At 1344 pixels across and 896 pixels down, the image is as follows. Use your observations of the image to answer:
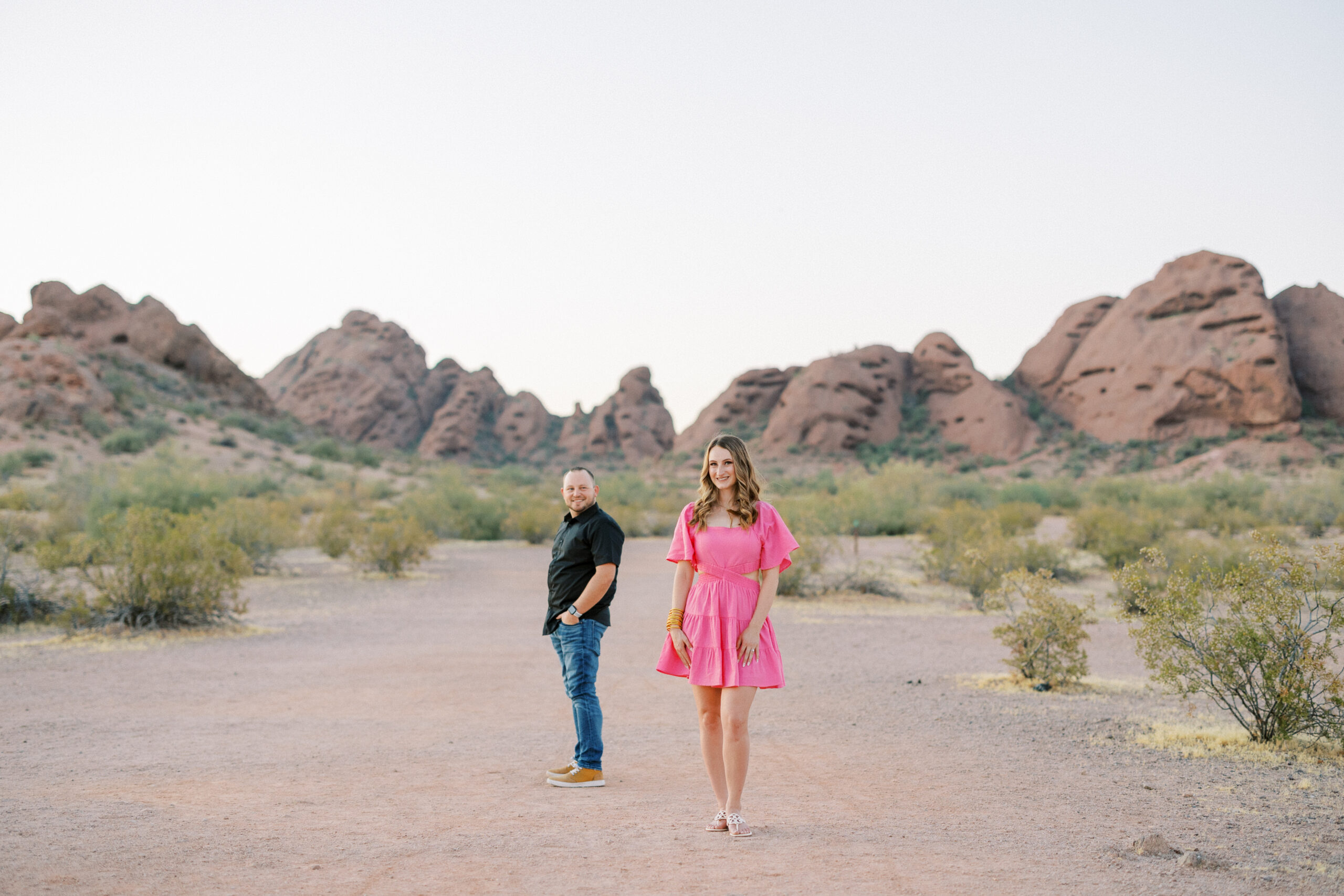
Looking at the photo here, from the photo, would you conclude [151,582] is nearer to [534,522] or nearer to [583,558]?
[583,558]

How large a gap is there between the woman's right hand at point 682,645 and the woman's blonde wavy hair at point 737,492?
52 cm

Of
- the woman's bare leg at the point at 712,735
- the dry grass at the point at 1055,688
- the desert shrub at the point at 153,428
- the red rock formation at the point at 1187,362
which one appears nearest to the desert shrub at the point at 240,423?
the desert shrub at the point at 153,428

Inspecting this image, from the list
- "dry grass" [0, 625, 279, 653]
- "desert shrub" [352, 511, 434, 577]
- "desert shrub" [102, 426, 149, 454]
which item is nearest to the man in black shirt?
"dry grass" [0, 625, 279, 653]

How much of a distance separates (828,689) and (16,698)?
23.8ft

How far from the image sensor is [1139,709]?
7664mm

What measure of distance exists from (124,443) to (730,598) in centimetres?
4590

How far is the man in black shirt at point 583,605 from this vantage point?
5352 mm

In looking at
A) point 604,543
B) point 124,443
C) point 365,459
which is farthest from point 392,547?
point 365,459

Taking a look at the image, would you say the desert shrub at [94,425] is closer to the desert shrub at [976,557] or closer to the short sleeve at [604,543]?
the desert shrub at [976,557]

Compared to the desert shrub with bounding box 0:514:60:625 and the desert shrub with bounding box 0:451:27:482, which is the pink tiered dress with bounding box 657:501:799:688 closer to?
the desert shrub with bounding box 0:514:60:625

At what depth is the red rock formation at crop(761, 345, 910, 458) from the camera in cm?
7050

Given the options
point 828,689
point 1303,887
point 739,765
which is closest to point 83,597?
point 828,689

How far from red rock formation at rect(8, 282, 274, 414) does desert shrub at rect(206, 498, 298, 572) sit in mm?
41932

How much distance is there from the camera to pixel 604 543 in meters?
5.34
